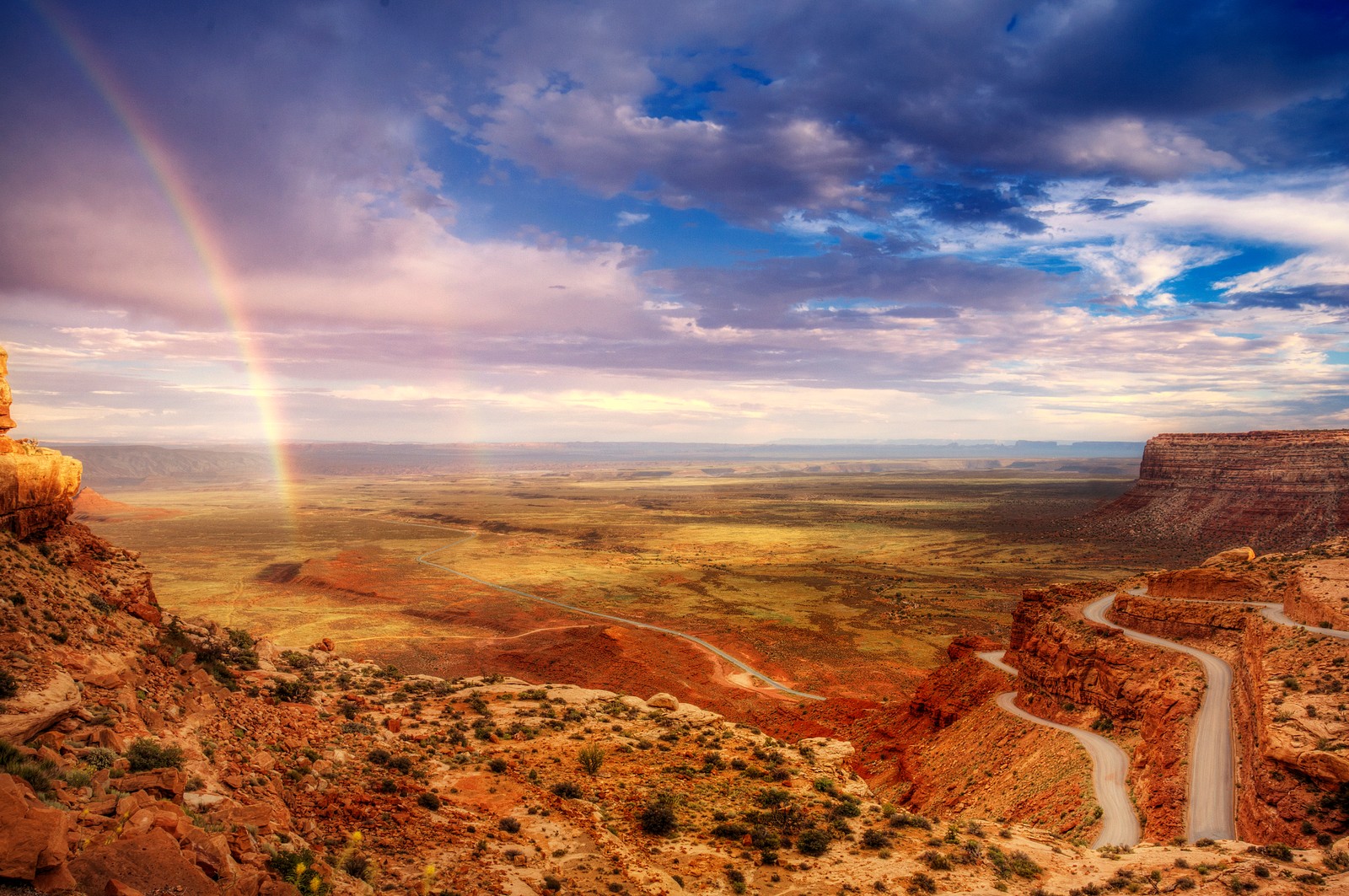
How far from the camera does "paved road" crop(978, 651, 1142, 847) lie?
2102 centimetres

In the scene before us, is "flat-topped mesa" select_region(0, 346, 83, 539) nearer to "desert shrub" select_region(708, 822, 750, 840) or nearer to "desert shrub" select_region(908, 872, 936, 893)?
"desert shrub" select_region(708, 822, 750, 840)

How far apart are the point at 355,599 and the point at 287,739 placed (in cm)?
6154

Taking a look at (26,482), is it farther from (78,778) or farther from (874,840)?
(874,840)

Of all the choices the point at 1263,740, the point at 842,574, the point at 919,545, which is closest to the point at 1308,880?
the point at 1263,740

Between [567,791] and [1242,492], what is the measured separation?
434 ft

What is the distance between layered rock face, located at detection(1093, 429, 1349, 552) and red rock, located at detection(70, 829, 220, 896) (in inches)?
4862

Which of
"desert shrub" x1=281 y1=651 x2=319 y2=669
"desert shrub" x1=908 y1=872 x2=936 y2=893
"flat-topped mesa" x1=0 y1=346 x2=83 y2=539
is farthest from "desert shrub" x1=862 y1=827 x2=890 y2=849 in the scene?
"flat-topped mesa" x1=0 y1=346 x2=83 y2=539

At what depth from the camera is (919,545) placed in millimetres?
113000

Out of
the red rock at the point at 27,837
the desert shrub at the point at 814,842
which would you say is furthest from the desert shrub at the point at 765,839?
the red rock at the point at 27,837

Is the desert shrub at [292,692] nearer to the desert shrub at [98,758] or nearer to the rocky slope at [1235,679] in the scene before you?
the desert shrub at [98,758]

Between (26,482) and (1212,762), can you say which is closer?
(26,482)

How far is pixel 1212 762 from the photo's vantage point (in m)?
22.5

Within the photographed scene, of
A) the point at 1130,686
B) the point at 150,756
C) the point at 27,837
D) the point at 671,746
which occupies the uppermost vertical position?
the point at 27,837

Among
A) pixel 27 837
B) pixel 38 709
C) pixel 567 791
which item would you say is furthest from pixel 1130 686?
pixel 38 709
